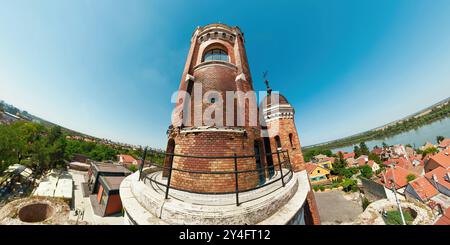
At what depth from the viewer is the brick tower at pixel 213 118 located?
452 centimetres

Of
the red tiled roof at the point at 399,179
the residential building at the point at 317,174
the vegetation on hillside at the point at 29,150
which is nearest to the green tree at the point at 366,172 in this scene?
the residential building at the point at 317,174

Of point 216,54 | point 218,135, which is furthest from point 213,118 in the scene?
point 216,54

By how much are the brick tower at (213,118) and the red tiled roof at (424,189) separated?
89.9 ft

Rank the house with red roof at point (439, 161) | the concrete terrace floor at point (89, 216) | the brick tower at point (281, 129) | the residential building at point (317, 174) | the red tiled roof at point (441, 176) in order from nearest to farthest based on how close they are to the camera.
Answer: the brick tower at point (281, 129)
the concrete terrace floor at point (89, 216)
the red tiled roof at point (441, 176)
the house with red roof at point (439, 161)
the residential building at point (317, 174)

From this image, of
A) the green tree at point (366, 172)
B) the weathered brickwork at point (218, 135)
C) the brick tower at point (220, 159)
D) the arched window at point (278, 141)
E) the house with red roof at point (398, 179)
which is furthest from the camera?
the green tree at point (366, 172)

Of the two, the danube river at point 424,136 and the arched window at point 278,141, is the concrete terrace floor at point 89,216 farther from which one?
the danube river at point 424,136

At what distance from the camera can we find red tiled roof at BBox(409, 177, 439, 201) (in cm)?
1908

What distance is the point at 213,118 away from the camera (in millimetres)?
5484

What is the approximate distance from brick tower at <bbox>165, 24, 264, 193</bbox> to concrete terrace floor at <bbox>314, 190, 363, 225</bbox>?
19.8 meters

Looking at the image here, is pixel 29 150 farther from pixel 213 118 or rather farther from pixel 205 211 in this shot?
pixel 205 211

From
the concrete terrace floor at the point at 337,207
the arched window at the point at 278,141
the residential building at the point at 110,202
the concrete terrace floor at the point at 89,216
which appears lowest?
the concrete terrace floor at the point at 337,207
